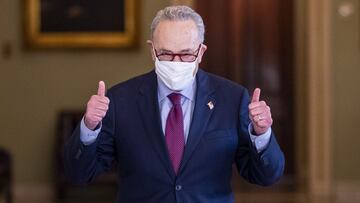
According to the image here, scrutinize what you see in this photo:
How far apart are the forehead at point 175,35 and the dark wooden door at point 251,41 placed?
6179 mm

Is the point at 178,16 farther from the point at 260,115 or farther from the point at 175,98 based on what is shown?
the point at 260,115

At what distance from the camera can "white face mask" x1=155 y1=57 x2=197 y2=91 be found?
2.50 metres

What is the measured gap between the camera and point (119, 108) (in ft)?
8.67

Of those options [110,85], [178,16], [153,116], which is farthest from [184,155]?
[110,85]

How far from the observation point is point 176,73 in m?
2.49

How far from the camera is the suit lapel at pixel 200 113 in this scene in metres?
2.54

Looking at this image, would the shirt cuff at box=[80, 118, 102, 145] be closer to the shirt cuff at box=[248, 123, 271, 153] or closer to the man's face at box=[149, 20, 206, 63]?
the man's face at box=[149, 20, 206, 63]

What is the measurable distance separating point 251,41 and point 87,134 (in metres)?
6.37

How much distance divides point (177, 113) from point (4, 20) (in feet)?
19.7

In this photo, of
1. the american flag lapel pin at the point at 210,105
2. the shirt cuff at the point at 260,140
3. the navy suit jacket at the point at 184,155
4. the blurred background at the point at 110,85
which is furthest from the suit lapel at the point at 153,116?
the blurred background at the point at 110,85

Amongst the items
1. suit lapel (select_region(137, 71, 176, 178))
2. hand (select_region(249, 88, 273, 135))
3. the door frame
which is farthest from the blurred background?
hand (select_region(249, 88, 273, 135))

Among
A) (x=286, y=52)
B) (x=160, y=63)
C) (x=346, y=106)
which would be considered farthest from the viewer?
(x=286, y=52)

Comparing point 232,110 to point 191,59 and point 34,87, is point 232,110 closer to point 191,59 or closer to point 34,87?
point 191,59

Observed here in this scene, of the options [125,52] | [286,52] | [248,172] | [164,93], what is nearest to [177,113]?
[164,93]
